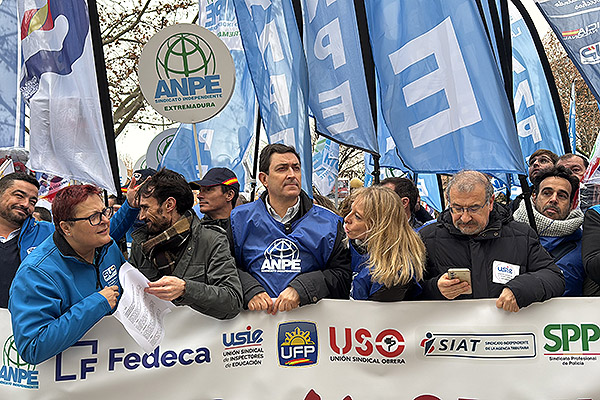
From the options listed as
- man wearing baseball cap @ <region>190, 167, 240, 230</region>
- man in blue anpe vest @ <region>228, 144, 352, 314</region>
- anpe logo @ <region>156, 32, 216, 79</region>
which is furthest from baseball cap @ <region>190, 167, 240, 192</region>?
man in blue anpe vest @ <region>228, 144, 352, 314</region>

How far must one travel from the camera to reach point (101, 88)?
17.1 feet

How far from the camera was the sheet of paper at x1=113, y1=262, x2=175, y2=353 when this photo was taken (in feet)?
10.4

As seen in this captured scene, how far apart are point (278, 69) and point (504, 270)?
378 cm

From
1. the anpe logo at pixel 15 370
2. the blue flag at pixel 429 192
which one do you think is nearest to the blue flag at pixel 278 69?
the anpe logo at pixel 15 370

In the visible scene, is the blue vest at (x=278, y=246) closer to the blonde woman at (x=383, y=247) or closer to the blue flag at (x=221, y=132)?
the blonde woman at (x=383, y=247)

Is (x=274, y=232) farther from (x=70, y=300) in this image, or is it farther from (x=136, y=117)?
(x=136, y=117)

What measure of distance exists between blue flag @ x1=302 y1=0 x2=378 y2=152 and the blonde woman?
2251 mm

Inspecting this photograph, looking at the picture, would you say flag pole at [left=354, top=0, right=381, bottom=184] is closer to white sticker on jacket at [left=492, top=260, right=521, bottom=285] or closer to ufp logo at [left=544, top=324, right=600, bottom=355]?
white sticker on jacket at [left=492, top=260, right=521, bottom=285]

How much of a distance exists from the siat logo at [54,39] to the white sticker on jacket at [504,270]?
12.4ft

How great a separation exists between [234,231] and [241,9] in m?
3.69

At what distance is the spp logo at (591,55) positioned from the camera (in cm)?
523

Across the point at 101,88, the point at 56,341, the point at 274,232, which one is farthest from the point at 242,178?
the point at 56,341

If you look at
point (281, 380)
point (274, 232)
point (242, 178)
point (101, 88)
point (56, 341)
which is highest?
point (101, 88)

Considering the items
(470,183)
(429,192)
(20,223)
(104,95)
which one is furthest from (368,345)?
(429,192)
